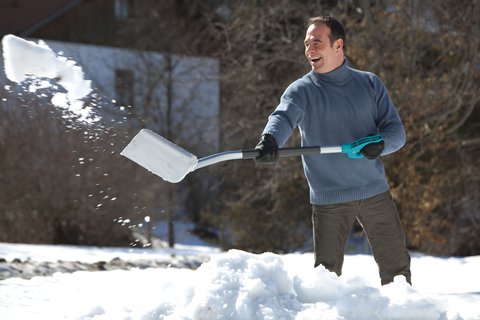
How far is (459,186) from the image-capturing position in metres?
10.4

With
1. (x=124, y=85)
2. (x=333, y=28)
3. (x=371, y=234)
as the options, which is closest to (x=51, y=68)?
(x=333, y=28)

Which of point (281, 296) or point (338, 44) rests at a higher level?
point (338, 44)

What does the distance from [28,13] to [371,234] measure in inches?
633

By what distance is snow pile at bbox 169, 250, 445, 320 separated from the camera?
2.92 m

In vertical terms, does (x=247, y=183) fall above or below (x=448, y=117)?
below

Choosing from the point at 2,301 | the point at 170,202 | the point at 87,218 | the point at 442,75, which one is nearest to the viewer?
the point at 2,301

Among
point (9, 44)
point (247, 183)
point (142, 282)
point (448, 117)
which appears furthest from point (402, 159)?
point (9, 44)

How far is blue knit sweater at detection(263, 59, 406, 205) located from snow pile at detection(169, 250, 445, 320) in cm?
53

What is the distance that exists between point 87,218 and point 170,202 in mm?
2317

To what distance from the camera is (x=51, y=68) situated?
4.13 meters

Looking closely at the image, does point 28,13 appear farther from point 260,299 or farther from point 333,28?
point 260,299

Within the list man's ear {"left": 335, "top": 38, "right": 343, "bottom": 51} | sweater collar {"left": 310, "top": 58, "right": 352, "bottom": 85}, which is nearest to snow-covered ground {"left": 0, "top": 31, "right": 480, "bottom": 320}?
sweater collar {"left": 310, "top": 58, "right": 352, "bottom": 85}

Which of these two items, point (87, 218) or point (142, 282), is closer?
point (142, 282)

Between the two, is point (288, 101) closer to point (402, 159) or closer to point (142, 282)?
point (142, 282)
